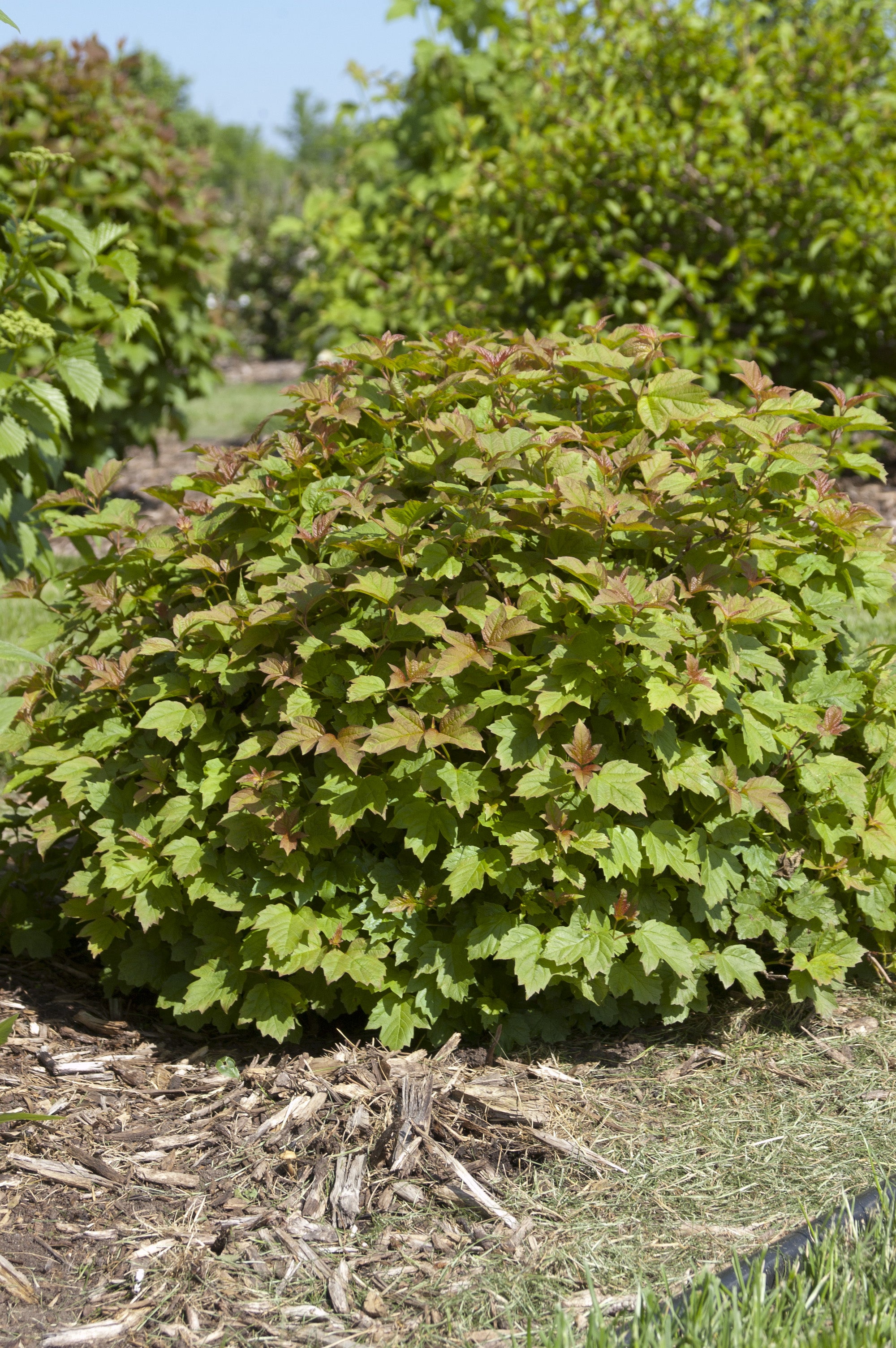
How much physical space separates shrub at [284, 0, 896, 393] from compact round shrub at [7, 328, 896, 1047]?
3.59 meters

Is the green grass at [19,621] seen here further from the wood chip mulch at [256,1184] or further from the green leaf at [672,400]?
the green leaf at [672,400]

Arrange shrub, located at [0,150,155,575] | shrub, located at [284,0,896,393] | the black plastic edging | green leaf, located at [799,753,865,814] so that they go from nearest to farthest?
the black plastic edging → green leaf, located at [799,753,865,814] → shrub, located at [0,150,155,575] → shrub, located at [284,0,896,393]

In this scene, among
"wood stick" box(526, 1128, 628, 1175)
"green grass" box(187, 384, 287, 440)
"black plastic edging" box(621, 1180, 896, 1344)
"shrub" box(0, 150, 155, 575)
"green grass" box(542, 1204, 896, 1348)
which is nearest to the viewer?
"green grass" box(542, 1204, 896, 1348)

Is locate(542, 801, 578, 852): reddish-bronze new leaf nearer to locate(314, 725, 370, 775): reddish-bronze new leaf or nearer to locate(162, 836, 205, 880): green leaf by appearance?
locate(314, 725, 370, 775): reddish-bronze new leaf

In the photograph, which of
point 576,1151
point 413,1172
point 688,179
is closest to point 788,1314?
point 576,1151

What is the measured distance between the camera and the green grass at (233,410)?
10773 millimetres

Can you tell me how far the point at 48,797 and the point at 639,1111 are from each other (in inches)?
61.6

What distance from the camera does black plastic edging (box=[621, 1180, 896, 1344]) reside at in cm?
191

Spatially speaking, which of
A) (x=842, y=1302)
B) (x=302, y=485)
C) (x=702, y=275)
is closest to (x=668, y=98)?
(x=702, y=275)

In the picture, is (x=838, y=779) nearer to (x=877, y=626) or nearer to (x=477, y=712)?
(x=477, y=712)

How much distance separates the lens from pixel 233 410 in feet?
41.4

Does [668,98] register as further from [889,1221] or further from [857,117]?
[889,1221]

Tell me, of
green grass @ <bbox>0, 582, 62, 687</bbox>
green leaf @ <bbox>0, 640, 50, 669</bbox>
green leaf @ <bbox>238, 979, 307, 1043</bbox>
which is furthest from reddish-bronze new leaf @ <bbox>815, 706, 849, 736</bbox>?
green grass @ <bbox>0, 582, 62, 687</bbox>

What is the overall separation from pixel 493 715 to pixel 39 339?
7.82ft
